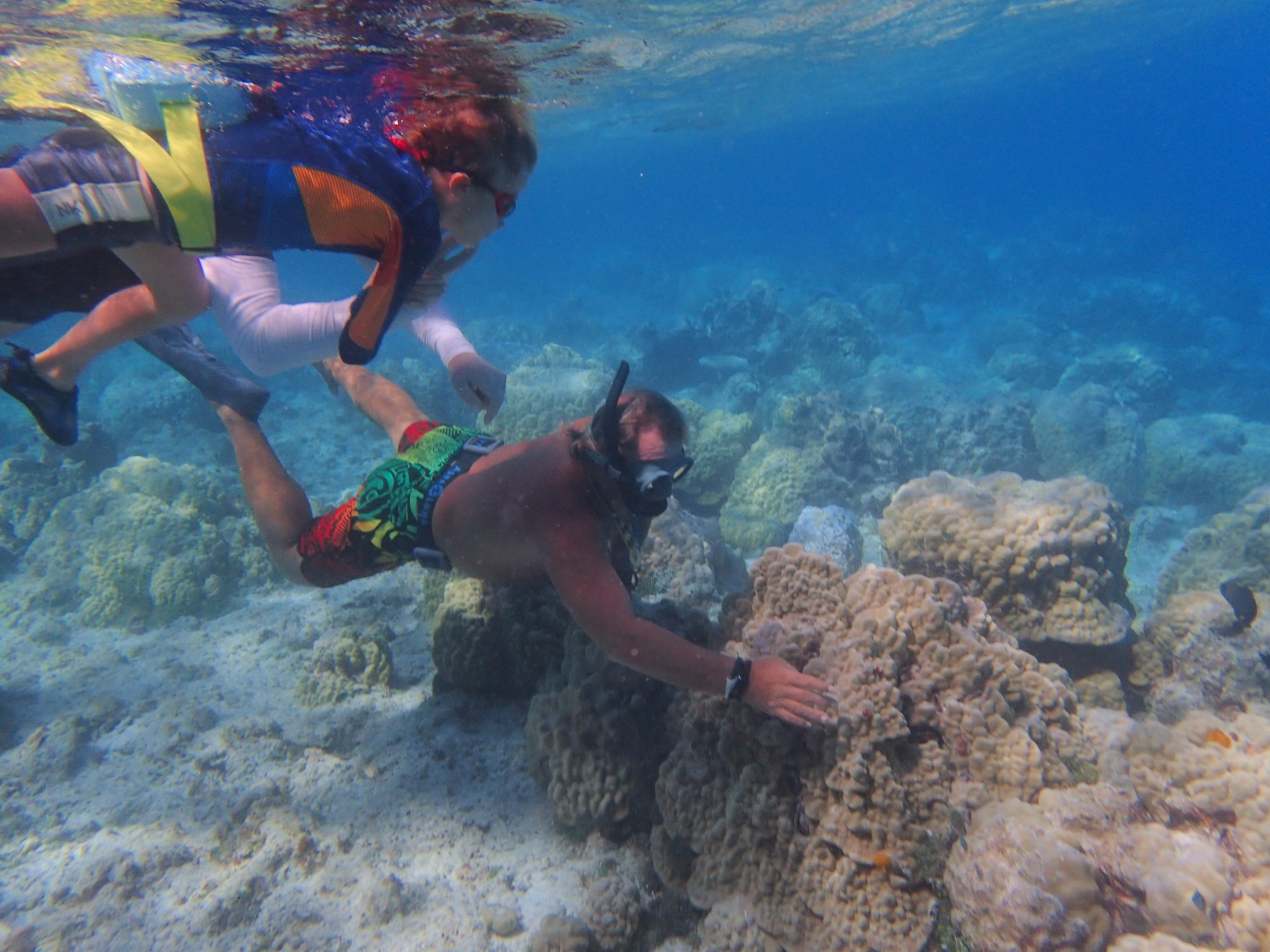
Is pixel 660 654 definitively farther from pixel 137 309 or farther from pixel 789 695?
pixel 137 309

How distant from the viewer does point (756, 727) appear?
2.61 meters

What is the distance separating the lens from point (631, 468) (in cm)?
262

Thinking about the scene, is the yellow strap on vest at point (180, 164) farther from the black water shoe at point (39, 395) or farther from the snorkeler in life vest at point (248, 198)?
the black water shoe at point (39, 395)

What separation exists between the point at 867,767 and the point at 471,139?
3.13 metres

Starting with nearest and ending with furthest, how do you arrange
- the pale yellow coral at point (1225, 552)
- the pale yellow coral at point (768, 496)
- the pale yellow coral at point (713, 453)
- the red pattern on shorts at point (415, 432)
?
the red pattern on shorts at point (415, 432)
the pale yellow coral at point (1225, 552)
the pale yellow coral at point (768, 496)
the pale yellow coral at point (713, 453)

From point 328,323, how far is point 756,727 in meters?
3.12

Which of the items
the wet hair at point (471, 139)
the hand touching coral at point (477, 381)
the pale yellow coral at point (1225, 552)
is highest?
the wet hair at point (471, 139)

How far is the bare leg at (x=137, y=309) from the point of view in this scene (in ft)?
7.70

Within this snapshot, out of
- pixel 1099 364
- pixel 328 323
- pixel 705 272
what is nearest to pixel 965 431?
pixel 1099 364

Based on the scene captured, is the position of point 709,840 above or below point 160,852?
above

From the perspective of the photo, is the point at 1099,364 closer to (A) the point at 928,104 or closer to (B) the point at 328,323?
(B) the point at 328,323

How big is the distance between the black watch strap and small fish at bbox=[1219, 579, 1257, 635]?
3.88 metres

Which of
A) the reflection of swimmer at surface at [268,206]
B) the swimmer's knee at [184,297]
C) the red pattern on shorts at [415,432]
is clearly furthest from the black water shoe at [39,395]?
the red pattern on shorts at [415,432]

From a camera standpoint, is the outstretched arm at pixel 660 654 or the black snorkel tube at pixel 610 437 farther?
the black snorkel tube at pixel 610 437
